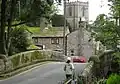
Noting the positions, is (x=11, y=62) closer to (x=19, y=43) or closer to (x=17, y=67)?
(x=17, y=67)

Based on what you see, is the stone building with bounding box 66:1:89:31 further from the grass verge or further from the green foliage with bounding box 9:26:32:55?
the grass verge

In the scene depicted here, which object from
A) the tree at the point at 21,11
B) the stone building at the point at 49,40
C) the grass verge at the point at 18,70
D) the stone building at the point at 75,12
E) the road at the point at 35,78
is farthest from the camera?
the stone building at the point at 75,12

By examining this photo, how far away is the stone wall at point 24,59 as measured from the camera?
91.2 feet

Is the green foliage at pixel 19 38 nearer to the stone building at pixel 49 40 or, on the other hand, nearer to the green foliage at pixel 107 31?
the green foliage at pixel 107 31

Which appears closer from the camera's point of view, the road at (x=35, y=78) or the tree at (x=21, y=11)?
the road at (x=35, y=78)

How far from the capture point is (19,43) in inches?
1578

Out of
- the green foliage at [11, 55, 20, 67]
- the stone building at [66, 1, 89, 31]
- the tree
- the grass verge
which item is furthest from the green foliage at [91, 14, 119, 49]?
the stone building at [66, 1, 89, 31]

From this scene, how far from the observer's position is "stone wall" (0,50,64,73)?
27812 millimetres

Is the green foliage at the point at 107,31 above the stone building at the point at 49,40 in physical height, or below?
above

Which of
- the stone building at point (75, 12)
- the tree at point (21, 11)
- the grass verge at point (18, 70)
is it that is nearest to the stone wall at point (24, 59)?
the grass verge at point (18, 70)

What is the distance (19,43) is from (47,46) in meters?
27.3

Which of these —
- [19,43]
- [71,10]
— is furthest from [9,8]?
[71,10]

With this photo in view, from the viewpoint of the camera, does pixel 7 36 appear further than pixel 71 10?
No

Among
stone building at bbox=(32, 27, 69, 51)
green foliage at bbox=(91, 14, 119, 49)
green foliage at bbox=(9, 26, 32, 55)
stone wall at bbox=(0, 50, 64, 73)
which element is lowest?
stone building at bbox=(32, 27, 69, 51)
